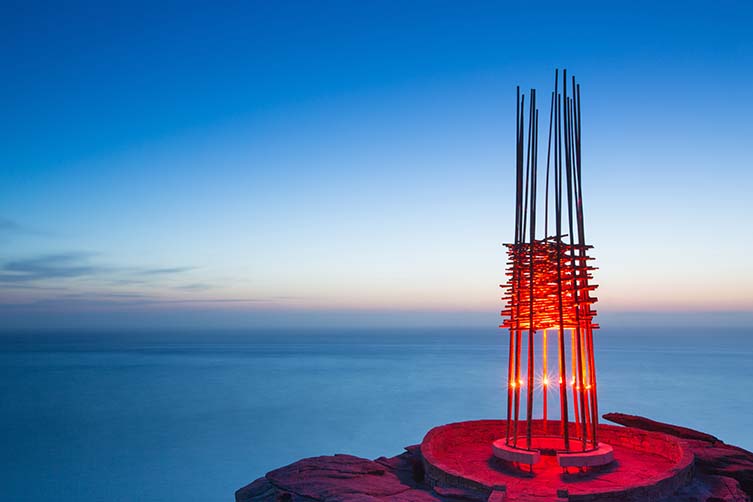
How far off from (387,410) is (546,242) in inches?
1195

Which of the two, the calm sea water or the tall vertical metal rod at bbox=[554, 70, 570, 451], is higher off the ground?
the tall vertical metal rod at bbox=[554, 70, 570, 451]

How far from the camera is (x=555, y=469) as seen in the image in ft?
31.0

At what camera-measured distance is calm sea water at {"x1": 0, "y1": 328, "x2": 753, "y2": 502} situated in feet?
77.2

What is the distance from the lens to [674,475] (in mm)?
8164

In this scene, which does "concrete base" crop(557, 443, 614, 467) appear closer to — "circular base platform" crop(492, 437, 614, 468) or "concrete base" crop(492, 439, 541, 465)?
"circular base platform" crop(492, 437, 614, 468)

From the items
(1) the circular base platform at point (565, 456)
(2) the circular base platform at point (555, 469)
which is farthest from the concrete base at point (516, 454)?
(2) the circular base platform at point (555, 469)

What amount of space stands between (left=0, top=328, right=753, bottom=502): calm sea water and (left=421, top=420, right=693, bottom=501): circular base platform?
14.1m

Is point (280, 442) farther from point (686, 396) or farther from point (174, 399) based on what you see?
point (686, 396)

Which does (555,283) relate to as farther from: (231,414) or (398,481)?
(231,414)

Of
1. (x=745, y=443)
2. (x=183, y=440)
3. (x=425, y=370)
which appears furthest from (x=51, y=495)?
(x=425, y=370)

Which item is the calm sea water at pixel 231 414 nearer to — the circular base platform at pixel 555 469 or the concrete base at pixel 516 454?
the circular base platform at pixel 555 469

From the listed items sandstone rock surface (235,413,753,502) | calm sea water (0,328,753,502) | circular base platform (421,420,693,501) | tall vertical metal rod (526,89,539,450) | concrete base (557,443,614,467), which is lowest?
calm sea water (0,328,753,502)

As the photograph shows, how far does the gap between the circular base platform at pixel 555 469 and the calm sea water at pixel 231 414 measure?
14129 mm

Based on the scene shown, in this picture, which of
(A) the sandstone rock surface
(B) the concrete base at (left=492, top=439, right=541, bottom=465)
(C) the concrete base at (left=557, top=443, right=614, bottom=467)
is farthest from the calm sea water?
A: (C) the concrete base at (left=557, top=443, right=614, bottom=467)
